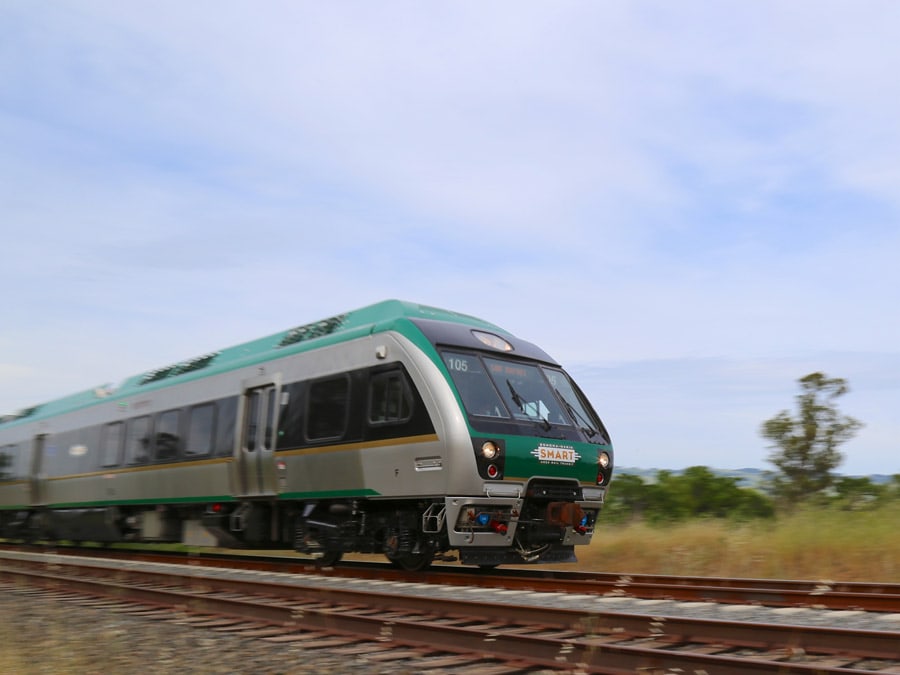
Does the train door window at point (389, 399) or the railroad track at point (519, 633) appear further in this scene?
the train door window at point (389, 399)

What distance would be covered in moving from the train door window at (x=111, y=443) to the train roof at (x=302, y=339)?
665 mm

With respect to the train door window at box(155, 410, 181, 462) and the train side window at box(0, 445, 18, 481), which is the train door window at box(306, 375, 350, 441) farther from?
the train side window at box(0, 445, 18, 481)

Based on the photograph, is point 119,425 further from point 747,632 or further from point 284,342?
point 747,632

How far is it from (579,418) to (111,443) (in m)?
10.4

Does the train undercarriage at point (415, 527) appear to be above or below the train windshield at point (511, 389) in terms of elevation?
below

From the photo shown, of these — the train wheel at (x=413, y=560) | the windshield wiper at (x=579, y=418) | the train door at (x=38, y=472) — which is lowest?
the train wheel at (x=413, y=560)

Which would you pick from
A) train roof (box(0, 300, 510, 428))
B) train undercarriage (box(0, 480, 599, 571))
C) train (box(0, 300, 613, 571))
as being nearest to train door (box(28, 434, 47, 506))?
train roof (box(0, 300, 510, 428))

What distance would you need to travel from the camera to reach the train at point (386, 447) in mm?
9516

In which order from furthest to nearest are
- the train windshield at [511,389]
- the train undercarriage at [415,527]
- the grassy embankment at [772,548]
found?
the grassy embankment at [772,548]
the train windshield at [511,389]
the train undercarriage at [415,527]

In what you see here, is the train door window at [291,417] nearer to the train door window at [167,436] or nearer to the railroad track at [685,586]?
the railroad track at [685,586]

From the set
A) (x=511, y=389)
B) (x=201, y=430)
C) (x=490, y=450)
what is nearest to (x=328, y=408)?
(x=511, y=389)

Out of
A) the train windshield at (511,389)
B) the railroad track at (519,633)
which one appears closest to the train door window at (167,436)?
the railroad track at (519,633)

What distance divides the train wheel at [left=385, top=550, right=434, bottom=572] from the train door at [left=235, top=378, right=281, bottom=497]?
7.74 feet

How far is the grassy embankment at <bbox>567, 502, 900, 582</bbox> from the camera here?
34.6ft
